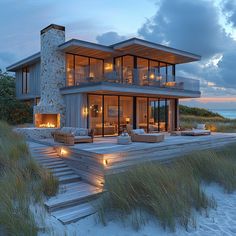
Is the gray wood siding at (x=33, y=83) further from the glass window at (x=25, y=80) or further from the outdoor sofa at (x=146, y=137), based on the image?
the outdoor sofa at (x=146, y=137)

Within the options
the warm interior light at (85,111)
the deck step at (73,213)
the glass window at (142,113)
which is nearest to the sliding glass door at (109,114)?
the warm interior light at (85,111)

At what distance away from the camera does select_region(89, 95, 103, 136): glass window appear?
13.8m

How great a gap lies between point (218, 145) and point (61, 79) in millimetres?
9699

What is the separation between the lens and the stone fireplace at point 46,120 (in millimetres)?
15156

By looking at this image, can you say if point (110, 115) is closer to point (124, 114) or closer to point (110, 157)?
point (124, 114)

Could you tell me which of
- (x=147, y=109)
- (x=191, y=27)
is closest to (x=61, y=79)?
(x=147, y=109)

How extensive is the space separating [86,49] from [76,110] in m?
3.63

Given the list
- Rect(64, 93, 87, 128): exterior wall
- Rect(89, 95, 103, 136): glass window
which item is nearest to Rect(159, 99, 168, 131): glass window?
Rect(89, 95, 103, 136): glass window

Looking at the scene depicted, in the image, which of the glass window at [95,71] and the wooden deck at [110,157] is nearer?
the wooden deck at [110,157]

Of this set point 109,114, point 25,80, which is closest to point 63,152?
point 109,114

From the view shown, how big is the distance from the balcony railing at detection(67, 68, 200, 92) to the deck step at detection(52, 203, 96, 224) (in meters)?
8.10

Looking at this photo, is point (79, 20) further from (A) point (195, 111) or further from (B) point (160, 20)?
(A) point (195, 111)

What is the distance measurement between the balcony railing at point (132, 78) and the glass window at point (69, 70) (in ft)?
0.52

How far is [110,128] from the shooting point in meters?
14.5
